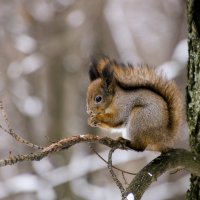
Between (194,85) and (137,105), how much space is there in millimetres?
205

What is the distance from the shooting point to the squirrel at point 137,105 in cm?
183

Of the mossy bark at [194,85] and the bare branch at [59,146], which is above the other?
the mossy bark at [194,85]

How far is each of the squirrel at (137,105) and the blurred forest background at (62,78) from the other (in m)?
2.97

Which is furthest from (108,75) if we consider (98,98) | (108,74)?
(98,98)

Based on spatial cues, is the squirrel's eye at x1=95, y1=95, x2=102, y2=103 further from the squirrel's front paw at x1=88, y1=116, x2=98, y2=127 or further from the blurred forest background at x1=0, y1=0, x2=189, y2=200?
the blurred forest background at x1=0, y1=0, x2=189, y2=200

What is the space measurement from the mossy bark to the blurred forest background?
9.74 ft

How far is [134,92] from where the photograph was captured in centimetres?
192

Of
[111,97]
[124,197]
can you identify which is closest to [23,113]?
[111,97]

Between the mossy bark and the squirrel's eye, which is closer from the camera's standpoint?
the mossy bark

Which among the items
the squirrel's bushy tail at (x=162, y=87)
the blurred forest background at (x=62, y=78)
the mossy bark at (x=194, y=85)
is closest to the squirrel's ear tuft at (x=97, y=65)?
the squirrel's bushy tail at (x=162, y=87)

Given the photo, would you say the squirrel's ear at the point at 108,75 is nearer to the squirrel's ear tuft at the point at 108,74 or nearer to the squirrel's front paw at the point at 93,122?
the squirrel's ear tuft at the point at 108,74

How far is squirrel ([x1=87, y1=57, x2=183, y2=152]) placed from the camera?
183 centimetres

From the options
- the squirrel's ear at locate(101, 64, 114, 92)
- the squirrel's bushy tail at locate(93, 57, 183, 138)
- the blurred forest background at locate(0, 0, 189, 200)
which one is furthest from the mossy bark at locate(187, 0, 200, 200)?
the blurred forest background at locate(0, 0, 189, 200)

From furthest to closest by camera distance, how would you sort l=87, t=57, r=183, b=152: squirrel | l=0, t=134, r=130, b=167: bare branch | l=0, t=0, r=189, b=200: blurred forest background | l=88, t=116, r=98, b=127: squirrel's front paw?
l=0, t=0, r=189, b=200: blurred forest background
l=88, t=116, r=98, b=127: squirrel's front paw
l=87, t=57, r=183, b=152: squirrel
l=0, t=134, r=130, b=167: bare branch
